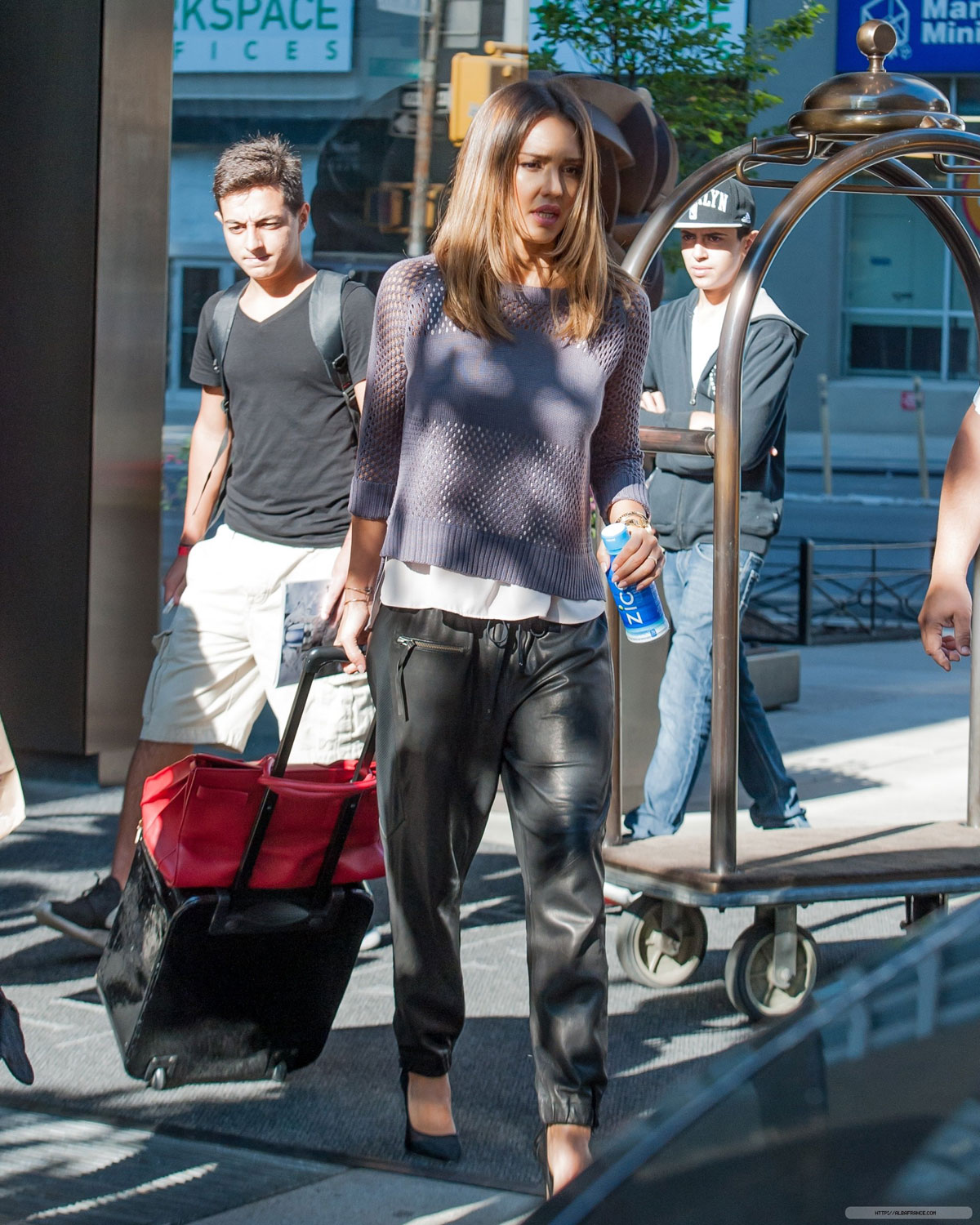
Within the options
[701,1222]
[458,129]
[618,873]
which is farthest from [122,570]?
[701,1222]

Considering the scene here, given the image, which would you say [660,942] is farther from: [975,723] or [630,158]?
[630,158]

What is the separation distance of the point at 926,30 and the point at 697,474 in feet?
91.3

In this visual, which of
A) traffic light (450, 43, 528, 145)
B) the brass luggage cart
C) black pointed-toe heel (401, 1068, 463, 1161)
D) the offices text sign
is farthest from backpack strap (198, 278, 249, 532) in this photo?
the offices text sign

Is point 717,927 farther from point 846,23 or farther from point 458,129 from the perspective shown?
point 846,23

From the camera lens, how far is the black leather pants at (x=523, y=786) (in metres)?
3.07

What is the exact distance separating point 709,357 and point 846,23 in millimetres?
27323

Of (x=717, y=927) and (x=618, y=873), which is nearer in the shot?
(x=618, y=873)

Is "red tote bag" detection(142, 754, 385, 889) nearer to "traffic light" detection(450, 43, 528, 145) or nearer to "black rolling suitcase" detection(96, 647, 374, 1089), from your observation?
"black rolling suitcase" detection(96, 647, 374, 1089)

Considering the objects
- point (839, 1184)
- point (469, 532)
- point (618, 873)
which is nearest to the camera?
point (839, 1184)

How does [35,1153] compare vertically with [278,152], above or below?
below

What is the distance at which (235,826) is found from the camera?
3.45 m

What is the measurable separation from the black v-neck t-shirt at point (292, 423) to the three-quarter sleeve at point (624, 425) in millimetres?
1164

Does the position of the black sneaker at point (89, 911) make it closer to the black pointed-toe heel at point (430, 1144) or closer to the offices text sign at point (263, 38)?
the black pointed-toe heel at point (430, 1144)

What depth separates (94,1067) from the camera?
12.5ft
